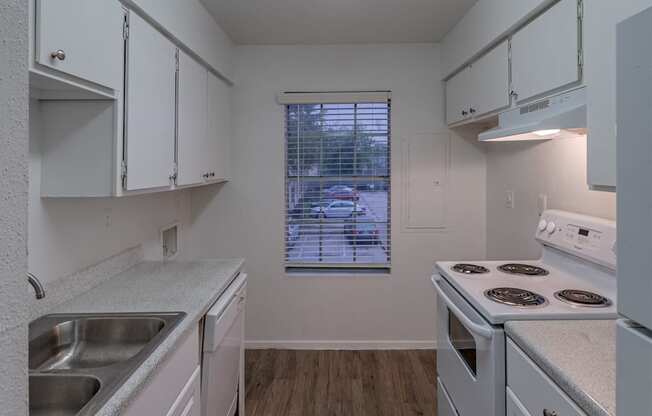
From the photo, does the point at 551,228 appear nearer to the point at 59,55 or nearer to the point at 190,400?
the point at 190,400

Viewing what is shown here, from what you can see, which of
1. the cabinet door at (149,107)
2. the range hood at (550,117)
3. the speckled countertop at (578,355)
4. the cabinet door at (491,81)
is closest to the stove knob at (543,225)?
the range hood at (550,117)

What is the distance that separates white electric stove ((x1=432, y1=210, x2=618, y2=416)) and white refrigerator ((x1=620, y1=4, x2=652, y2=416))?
755 mm

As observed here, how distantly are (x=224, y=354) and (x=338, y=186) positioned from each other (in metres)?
1.71

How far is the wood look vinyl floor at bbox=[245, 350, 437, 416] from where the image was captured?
228cm

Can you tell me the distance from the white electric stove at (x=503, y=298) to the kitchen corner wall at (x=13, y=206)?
1280 millimetres

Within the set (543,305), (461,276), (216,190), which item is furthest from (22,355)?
(216,190)

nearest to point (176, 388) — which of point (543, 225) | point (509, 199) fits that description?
point (543, 225)

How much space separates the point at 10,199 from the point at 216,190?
264 cm

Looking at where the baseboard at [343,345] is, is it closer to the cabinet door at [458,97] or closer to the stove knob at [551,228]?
the stove knob at [551,228]

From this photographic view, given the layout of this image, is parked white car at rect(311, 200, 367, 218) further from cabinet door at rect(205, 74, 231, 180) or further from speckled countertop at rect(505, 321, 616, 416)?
speckled countertop at rect(505, 321, 616, 416)

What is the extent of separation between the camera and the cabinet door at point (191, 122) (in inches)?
80.1

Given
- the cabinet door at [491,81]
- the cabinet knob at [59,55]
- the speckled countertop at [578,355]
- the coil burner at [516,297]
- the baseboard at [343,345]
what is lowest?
the baseboard at [343,345]

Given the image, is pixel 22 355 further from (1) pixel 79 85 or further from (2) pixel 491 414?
(2) pixel 491 414

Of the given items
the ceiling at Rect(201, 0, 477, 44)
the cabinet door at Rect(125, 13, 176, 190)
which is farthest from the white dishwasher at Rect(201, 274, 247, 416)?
the ceiling at Rect(201, 0, 477, 44)
